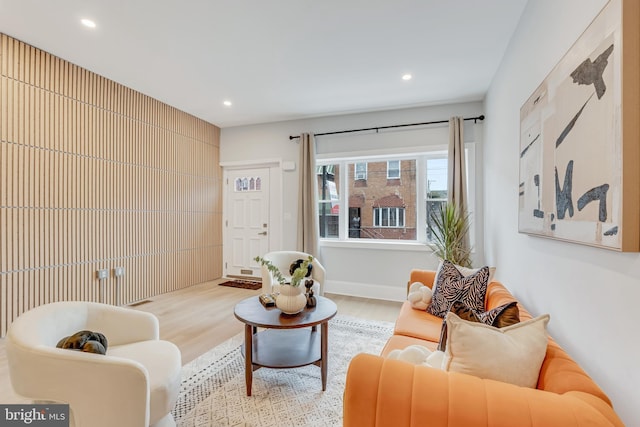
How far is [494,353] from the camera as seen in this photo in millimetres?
1053

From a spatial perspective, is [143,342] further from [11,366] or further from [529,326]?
[529,326]

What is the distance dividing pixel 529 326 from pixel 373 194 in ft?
11.2

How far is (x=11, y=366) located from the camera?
4.19ft

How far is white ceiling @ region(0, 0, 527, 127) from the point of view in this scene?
7.43 ft

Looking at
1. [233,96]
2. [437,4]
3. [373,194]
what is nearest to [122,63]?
[233,96]

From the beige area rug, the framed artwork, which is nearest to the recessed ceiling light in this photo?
the beige area rug

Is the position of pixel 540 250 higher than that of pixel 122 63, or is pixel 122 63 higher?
pixel 122 63

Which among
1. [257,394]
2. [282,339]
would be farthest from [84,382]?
[282,339]

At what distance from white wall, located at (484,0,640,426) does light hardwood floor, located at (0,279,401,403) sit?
66.4 inches

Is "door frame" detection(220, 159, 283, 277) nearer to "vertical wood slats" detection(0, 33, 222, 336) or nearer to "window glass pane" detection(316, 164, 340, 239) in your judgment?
"window glass pane" detection(316, 164, 340, 239)

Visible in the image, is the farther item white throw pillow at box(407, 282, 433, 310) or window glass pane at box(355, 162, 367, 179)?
window glass pane at box(355, 162, 367, 179)

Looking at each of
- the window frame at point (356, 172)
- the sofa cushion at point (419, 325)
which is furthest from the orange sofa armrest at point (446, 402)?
the window frame at point (356, 172)

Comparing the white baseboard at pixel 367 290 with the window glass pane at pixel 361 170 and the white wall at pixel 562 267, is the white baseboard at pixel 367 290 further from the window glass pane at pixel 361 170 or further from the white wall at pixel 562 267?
the window glass pane at pixel 361 170

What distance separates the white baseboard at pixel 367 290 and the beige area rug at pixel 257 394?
1644 mm
